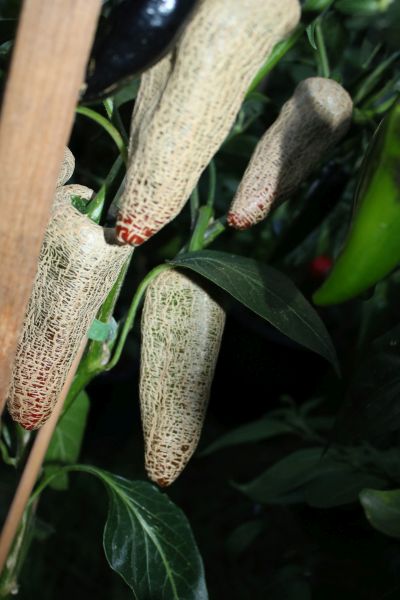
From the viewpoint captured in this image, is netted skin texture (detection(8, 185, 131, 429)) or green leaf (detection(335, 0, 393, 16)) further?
green leaf (detection(335, 0, 393, 16))

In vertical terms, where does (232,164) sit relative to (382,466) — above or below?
above

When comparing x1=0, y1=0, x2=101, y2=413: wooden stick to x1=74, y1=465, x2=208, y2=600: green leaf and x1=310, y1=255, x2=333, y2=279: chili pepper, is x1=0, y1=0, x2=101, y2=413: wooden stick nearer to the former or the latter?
x1=74, y1=465, x2=208, y2=600: green leaf

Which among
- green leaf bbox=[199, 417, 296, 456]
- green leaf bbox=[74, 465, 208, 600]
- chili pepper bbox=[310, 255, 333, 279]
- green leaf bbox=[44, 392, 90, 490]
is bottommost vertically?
green leaf bbox=[199, 417, 296, 456]

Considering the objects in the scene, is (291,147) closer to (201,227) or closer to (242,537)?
(201,227)

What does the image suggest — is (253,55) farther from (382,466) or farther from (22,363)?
(382,466)

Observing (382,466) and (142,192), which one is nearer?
(142,192)

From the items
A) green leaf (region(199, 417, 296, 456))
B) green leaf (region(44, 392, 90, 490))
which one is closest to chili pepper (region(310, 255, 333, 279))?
green leaf (region(199, 417, 296, 456))

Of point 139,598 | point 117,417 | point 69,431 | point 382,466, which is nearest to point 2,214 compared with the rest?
point 139,598
